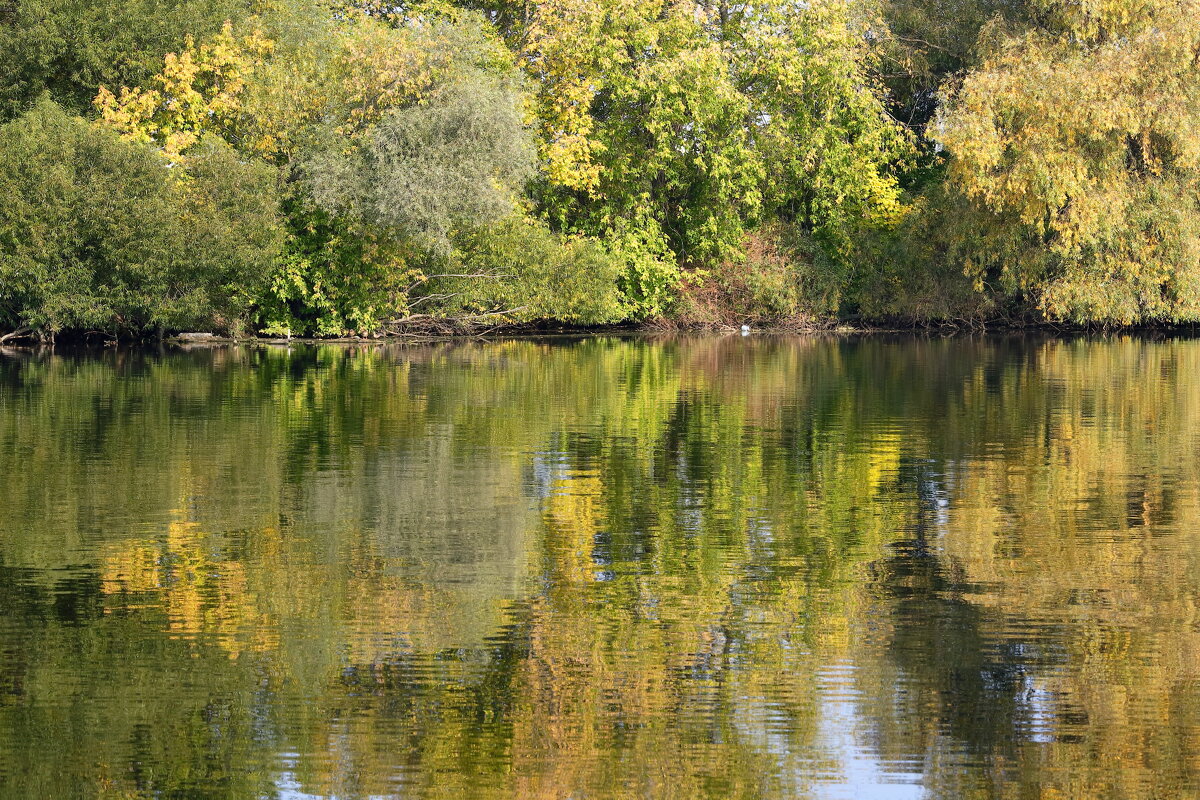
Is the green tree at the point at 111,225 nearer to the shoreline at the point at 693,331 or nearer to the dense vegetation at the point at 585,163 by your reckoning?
the dense vegetation at the point at 585,163

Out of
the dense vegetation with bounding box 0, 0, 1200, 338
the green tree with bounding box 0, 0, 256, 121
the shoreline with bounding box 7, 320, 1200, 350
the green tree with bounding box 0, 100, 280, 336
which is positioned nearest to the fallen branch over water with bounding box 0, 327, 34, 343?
the dense vegetation with bounding box 0, 0, 1200, 338

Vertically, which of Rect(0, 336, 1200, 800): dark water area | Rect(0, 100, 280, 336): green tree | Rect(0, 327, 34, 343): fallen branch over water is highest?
Rect(0, 100, 280, 336): green tree

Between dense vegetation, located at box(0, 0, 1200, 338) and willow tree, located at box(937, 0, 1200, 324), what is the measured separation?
3.7 inches

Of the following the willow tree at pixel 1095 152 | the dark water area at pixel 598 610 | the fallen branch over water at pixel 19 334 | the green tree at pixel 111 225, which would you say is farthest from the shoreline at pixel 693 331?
the dark water area at pixel 598 610

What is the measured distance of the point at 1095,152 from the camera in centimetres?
4272

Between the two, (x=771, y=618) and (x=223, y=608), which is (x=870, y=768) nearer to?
(x=771, y=618)

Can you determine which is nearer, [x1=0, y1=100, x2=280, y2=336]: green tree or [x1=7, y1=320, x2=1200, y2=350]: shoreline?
[x1=0, y1=100, x2=280, y2=336]: green tree

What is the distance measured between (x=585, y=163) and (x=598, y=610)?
128ft

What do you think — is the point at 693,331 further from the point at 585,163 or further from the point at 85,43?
the point at 85,43

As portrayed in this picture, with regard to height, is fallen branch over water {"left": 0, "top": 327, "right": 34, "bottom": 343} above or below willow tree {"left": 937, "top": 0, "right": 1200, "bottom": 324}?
below

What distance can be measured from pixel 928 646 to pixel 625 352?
30.0m

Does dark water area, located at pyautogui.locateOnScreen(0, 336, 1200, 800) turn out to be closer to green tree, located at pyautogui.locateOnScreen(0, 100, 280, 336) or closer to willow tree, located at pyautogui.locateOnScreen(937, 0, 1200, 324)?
green tree, located at pyautogui.locateOnScreen(0, 100, 280, 336)

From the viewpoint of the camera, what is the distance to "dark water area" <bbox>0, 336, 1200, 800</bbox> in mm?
6309

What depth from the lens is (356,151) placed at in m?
39.6
